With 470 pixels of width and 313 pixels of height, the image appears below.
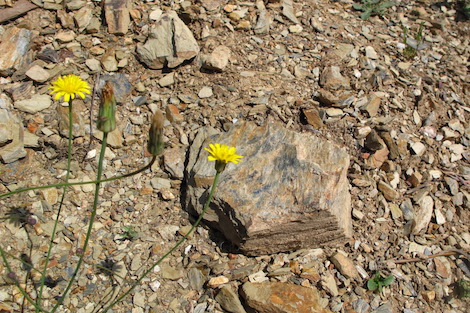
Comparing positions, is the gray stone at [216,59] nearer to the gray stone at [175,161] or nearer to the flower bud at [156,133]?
the gray stone at [175,161]

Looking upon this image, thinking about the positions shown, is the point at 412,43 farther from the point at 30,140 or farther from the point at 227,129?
the point at 30,140

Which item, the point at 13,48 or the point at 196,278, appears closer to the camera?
the point at 196,278

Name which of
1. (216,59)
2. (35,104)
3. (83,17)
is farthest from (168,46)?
(35,104)

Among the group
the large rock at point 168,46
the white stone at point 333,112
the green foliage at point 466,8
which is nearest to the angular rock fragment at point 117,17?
the large rock at point 168,46

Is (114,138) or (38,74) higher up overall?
(38,74)

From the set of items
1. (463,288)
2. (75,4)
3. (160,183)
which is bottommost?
(463,288)

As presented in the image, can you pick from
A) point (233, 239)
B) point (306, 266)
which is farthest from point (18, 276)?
point (306, 266)

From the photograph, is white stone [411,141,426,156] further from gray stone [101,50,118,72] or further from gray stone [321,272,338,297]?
gray stone [101,50,118,72]
